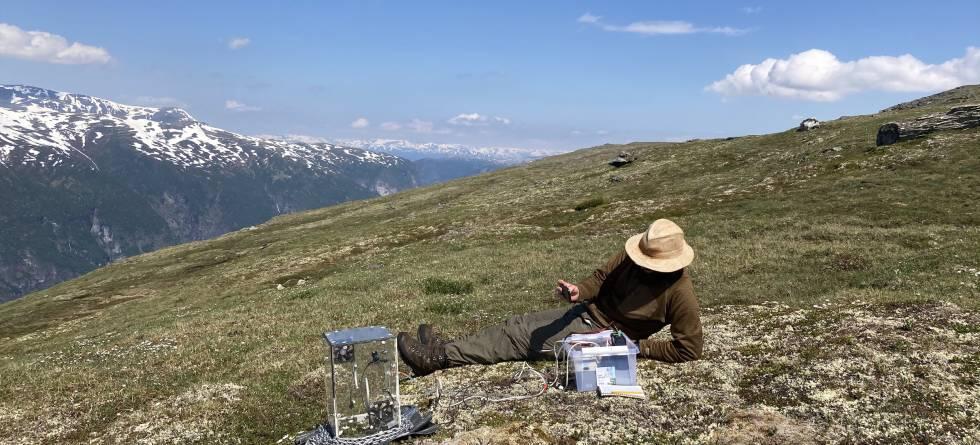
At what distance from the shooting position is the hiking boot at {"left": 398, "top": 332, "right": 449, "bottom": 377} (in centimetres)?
1268

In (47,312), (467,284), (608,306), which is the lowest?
(47,312)

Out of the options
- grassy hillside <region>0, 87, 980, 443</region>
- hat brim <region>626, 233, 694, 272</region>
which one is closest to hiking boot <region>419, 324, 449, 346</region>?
grassy hillside <region>0, 87, 980, 443</region>

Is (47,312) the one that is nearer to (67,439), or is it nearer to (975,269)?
(67,439)

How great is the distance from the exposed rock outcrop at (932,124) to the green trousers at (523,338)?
219 ft

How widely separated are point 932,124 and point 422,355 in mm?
72359

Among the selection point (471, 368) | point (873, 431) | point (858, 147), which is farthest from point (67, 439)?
point (858, 147)

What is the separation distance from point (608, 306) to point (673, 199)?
49.3 metres

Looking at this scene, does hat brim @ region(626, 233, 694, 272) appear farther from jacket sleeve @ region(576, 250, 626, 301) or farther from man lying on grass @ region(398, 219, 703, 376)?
jacket sleeve @ region(576, 250, 626, 301)

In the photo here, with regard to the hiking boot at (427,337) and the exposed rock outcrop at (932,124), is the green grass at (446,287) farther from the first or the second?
the exposed rock outcrop at (932,124)

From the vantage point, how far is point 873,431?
29.0 ft

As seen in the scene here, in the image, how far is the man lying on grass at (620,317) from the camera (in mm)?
10703

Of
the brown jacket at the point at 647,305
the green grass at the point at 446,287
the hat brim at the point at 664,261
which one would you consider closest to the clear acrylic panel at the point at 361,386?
the brown jacket at the point at 647,305

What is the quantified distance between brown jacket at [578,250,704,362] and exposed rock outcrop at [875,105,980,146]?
66.1m

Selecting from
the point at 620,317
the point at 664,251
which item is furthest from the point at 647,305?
the point at 664,251
